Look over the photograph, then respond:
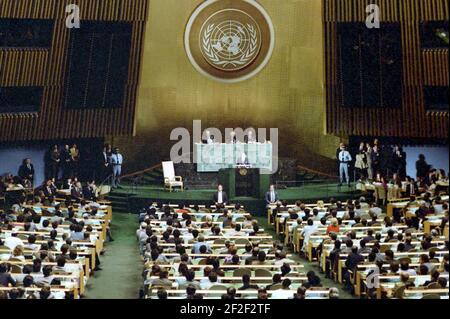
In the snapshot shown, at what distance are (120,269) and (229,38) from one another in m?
9.03

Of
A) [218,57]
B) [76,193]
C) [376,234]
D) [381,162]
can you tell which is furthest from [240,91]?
[376,234]

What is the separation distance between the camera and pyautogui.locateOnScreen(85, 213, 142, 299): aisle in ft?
52.5

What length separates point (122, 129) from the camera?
23.8 metres

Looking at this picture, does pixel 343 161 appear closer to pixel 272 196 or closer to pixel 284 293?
pixel 272 196

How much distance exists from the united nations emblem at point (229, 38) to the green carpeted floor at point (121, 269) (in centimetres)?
543

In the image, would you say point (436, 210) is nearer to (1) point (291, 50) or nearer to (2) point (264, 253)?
(2) point (264, 253)

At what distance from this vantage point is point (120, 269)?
17516mm

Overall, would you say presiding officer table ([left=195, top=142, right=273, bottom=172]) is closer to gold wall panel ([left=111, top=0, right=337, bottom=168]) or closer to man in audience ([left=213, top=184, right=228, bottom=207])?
man in audience ([left=213, top=184, right=228, bottom=207])

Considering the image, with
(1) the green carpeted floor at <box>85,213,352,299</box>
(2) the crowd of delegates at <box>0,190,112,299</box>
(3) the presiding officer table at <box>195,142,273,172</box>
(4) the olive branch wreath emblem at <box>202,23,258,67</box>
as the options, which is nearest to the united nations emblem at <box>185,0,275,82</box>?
(4) the olive branch wreath emblem at <box>202,23,258,67</box>

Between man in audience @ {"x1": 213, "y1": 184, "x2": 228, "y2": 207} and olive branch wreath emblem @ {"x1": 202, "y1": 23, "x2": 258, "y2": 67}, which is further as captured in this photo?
olive branch wreath emblem @ {"x1": 202, "y1": 23, "x2": 258, "y2": 67}

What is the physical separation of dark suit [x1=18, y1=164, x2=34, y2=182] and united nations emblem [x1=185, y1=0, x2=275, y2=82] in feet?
17.0

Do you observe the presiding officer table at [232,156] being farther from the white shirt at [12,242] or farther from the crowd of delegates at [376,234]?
the white shirt at [12,242]
